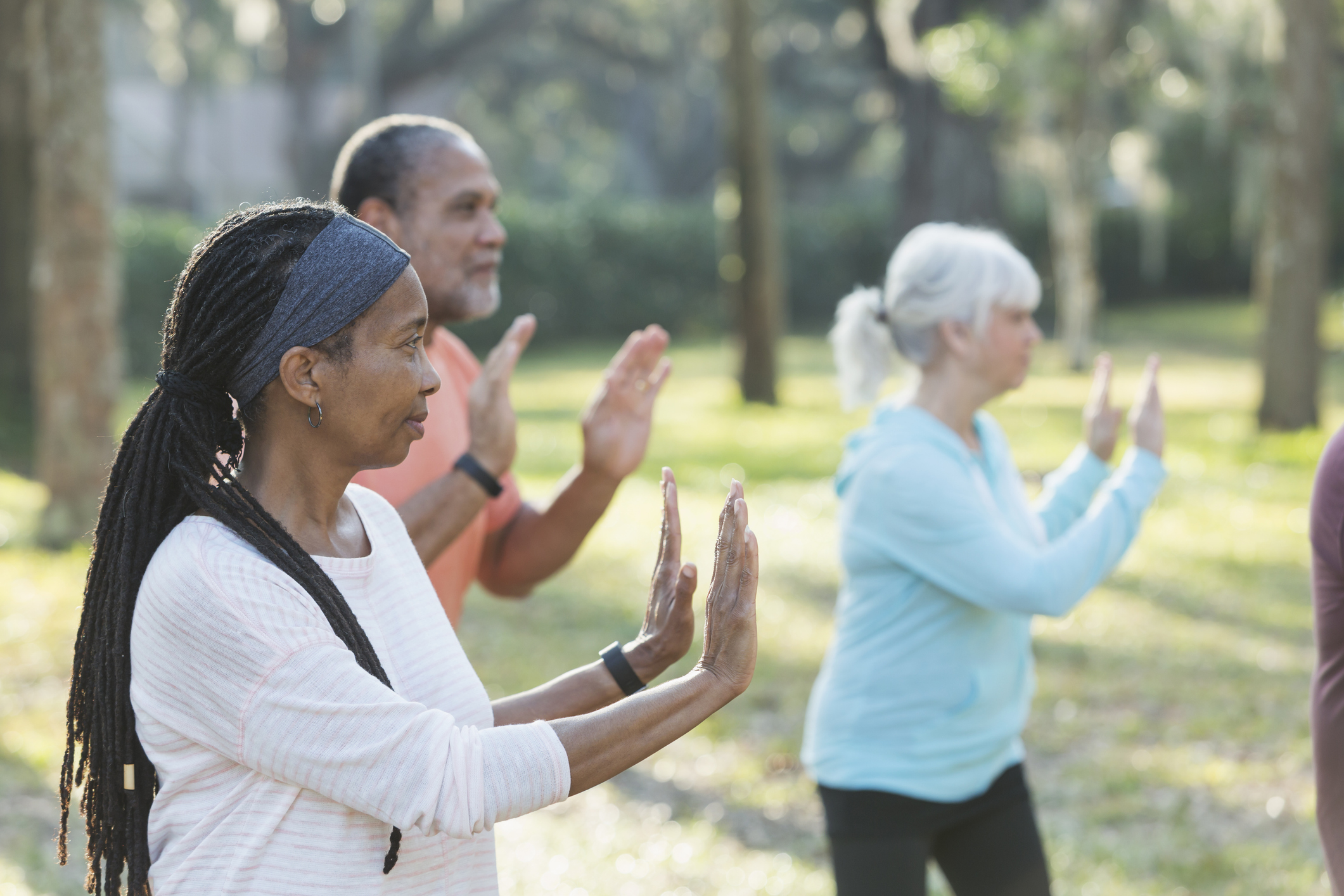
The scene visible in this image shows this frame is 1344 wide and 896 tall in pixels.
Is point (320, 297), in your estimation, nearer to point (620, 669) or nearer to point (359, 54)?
point (620, 669)

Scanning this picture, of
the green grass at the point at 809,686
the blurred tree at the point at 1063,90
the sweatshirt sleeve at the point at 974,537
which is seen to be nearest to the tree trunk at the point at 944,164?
the blurred tree at the point at 1063,90

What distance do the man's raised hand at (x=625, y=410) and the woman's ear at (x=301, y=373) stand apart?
1385 millimetres

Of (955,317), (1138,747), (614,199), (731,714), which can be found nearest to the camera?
(955,317)

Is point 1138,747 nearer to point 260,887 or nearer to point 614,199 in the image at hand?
point 260,887

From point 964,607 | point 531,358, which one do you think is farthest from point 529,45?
point 964,607

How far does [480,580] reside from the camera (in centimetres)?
343

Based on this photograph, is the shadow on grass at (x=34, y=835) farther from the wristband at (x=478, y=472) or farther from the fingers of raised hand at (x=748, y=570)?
the fingers of raised hand at (x=748, y=570)

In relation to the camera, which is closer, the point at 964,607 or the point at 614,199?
the point at 964,607

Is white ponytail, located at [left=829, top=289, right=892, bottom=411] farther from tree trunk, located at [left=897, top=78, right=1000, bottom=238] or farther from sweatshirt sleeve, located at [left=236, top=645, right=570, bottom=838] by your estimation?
tree trunk, located at [left=897, top=78, right=1000, bottom=238]

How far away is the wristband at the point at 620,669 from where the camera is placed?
2.25 metres

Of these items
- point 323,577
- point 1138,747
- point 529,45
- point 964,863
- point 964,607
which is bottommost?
point 1138,747

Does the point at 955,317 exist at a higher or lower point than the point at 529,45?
lower

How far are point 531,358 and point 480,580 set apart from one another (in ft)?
71.7

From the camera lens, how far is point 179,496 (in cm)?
185
